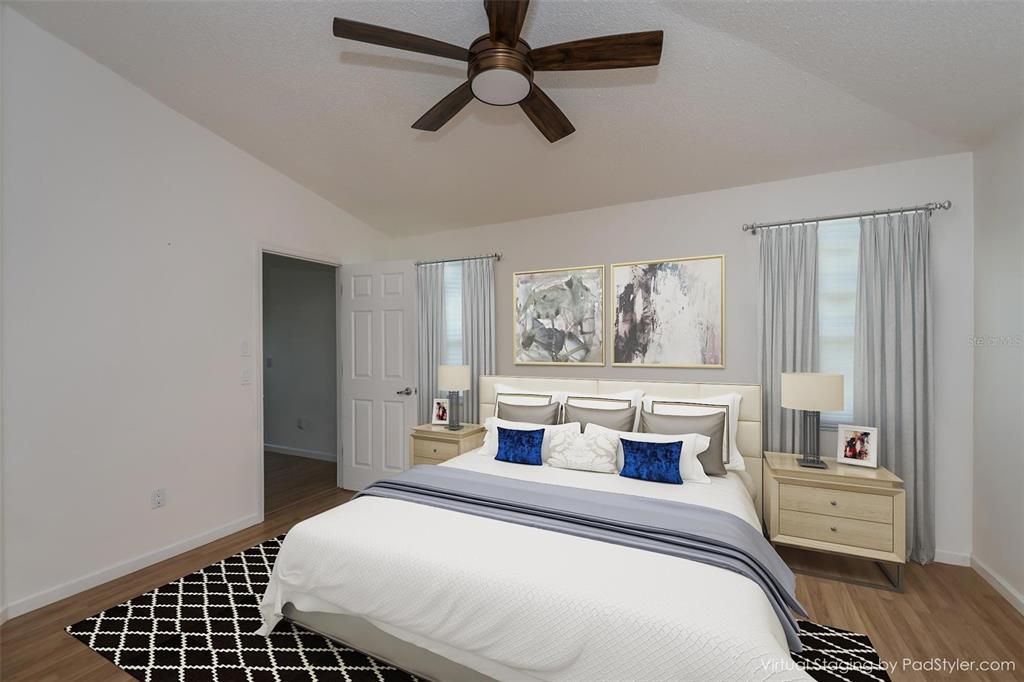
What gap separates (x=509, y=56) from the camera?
189 cm

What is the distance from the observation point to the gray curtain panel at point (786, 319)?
3258 millimetres

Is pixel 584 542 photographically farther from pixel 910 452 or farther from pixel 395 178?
pixel 395 178

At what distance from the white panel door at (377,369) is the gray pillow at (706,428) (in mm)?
2288

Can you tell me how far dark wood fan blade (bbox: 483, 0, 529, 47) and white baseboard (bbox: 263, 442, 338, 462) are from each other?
529 centimetres

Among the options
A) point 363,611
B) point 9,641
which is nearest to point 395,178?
point 363,611

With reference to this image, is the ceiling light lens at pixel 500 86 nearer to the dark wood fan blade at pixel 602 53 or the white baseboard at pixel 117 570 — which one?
the dark wood fan blade at pixel 602 53

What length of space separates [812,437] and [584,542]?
2.01 metres

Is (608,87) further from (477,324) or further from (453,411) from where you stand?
(453,411)

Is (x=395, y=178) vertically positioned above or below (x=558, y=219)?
above

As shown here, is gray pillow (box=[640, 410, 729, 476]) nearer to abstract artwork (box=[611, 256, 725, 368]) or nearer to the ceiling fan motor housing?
abstract artwork (box=[611, 256, 725, 368])

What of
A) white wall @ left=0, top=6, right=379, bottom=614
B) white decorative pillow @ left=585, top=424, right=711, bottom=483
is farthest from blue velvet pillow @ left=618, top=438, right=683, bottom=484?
white wall @ left=0, top=6, right=379, bottom=614

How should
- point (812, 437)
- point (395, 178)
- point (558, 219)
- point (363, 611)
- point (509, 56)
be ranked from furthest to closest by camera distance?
1. point (558, 219)
2. point (395, 178)
3. point (812, 437)
4. point (363, 611)
5. point (509, 56)

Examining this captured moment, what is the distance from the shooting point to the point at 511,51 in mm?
1891

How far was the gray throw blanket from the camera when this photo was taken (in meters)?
1.86
